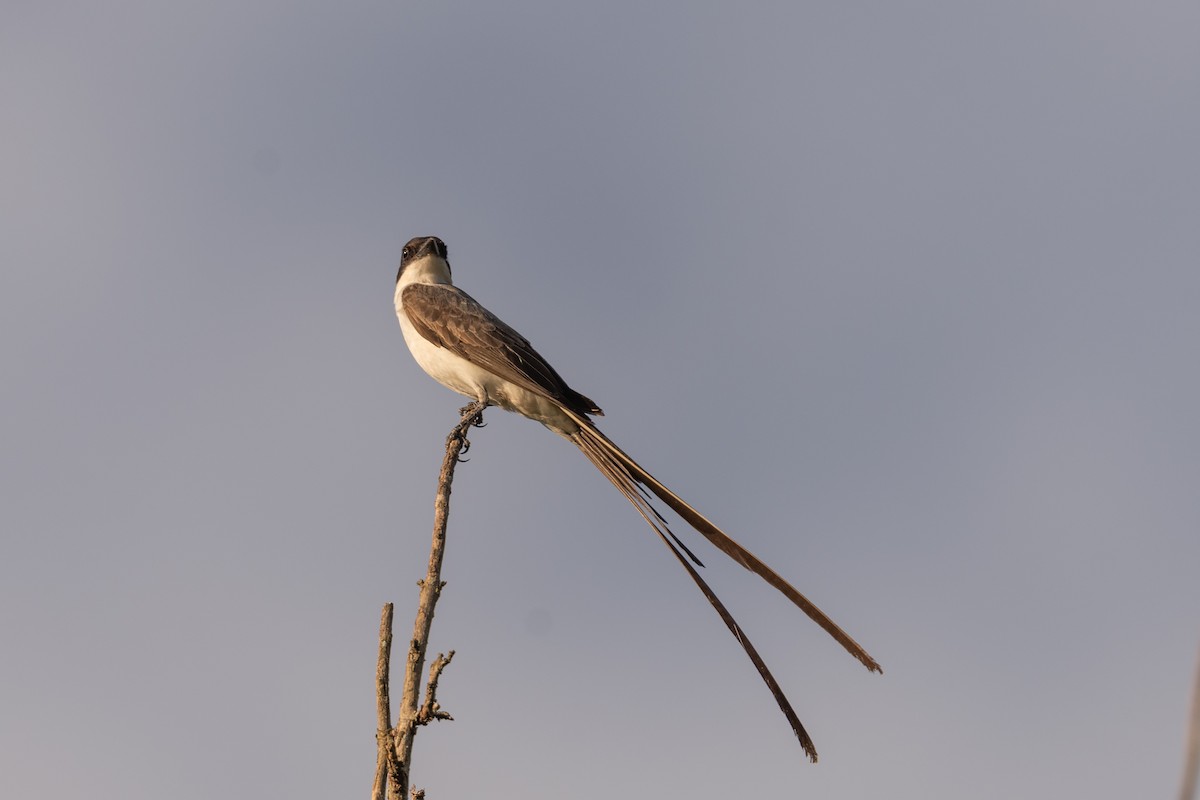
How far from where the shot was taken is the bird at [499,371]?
573cm

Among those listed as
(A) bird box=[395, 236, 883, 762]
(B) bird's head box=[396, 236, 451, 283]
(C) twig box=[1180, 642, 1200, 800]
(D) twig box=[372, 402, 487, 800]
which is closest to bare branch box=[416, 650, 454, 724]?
(D) twig box=[372, 402, 487, 800]

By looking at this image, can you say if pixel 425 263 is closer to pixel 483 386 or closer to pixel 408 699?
pixel 483 386

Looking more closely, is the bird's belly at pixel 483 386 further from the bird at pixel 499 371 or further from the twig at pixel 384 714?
the twig at pixel 384 714

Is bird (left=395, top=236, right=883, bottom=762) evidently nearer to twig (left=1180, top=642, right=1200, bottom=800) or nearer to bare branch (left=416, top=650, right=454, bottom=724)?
bare branch (left=416, top=650, right=454, bottom=724)

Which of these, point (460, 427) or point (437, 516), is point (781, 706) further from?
point (460, 427)

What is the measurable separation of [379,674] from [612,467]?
113 inches

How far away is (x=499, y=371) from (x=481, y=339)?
44cm

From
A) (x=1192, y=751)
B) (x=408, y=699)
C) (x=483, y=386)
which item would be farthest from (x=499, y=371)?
(x=1192, y=751)

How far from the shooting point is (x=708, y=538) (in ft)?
17.3

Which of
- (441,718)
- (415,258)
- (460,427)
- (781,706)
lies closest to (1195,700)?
(781,706)

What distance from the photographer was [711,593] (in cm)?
500

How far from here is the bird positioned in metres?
→ 5.73

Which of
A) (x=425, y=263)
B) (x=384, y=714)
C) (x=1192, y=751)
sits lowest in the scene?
(x=1192, y=751)

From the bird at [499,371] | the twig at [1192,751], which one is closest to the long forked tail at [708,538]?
the bird at [499,371]
